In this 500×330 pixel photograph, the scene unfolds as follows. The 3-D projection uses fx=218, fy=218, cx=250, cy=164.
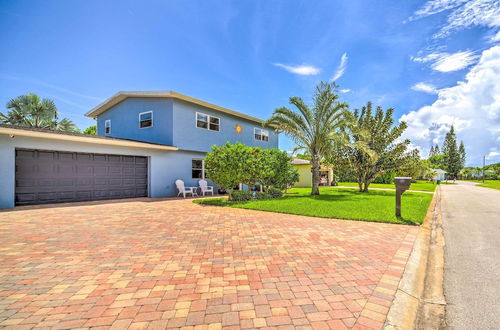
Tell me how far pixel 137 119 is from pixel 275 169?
10299 mm

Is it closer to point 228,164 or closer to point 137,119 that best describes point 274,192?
point 228,164

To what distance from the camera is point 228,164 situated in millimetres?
10852

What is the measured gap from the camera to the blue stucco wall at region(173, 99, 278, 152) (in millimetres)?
14094

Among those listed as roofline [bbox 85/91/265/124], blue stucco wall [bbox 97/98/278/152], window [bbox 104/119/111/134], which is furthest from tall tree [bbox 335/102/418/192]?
window [bbox 104/119/111/134]

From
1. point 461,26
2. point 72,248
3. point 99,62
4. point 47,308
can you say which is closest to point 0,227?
point 72,248

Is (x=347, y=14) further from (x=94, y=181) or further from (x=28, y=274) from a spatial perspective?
(x=94, y=181)

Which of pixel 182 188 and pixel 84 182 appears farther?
pixel 182 188

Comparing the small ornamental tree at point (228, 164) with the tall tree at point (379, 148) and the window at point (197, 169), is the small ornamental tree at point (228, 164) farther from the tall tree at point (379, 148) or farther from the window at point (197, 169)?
the tall tree at point (379, 148)

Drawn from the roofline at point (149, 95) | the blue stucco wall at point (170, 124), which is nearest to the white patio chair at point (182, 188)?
the blue stucco wall at point (170, 124)

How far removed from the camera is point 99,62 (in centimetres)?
1299

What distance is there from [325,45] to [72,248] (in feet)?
43.9

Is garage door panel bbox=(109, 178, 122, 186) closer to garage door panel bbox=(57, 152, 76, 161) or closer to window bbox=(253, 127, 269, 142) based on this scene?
garage door panel bbox=(57, 152, 76, 161)

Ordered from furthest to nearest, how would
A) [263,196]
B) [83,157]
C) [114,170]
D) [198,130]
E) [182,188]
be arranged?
1. [198,130]
2. [182,188]
3. [263,196]
4. [114,170]
5. [83,157]

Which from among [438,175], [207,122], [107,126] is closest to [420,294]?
[207,122]
